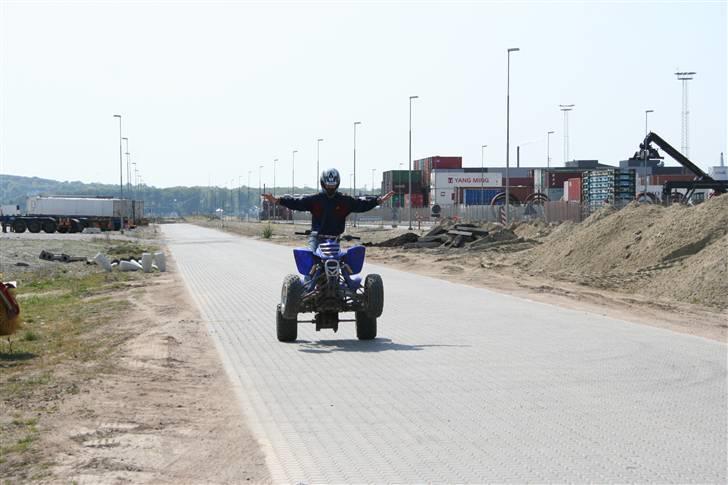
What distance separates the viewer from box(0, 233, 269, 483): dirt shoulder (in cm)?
640

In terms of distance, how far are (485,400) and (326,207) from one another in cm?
478

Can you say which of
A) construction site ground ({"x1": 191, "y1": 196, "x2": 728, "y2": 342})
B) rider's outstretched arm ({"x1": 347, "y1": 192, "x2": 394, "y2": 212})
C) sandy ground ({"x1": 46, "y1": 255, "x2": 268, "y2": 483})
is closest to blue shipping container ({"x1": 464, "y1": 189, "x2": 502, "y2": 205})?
construction site ground ({"x1": 191, "y1": 196, "x2": 728, "y2": 342})

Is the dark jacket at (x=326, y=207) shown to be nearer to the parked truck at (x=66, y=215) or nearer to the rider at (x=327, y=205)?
the rider at (x=327, y=205)

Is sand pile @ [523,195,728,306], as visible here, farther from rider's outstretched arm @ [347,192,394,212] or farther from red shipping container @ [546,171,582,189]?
red shipping container @ [546,171,582,189]

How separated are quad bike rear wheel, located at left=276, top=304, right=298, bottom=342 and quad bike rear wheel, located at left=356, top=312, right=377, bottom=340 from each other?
892 mm

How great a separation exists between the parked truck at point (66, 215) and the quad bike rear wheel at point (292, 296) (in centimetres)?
7473

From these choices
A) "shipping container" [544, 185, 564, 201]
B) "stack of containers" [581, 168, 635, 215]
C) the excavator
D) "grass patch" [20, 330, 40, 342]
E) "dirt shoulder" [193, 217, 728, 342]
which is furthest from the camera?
"shipping container" [544, 185, 564, 201]

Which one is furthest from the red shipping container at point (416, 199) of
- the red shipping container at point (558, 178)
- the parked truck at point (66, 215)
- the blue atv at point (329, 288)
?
the blue atv at point (329, 288)

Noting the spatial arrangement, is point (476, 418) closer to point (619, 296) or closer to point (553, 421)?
point (553, 421)

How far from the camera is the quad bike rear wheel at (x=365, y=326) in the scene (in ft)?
43.2

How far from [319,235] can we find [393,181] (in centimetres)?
11890

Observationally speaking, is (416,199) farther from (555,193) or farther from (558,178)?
(555,193)

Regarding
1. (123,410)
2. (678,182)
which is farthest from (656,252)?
(678,182)

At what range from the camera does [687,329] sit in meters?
14.8
